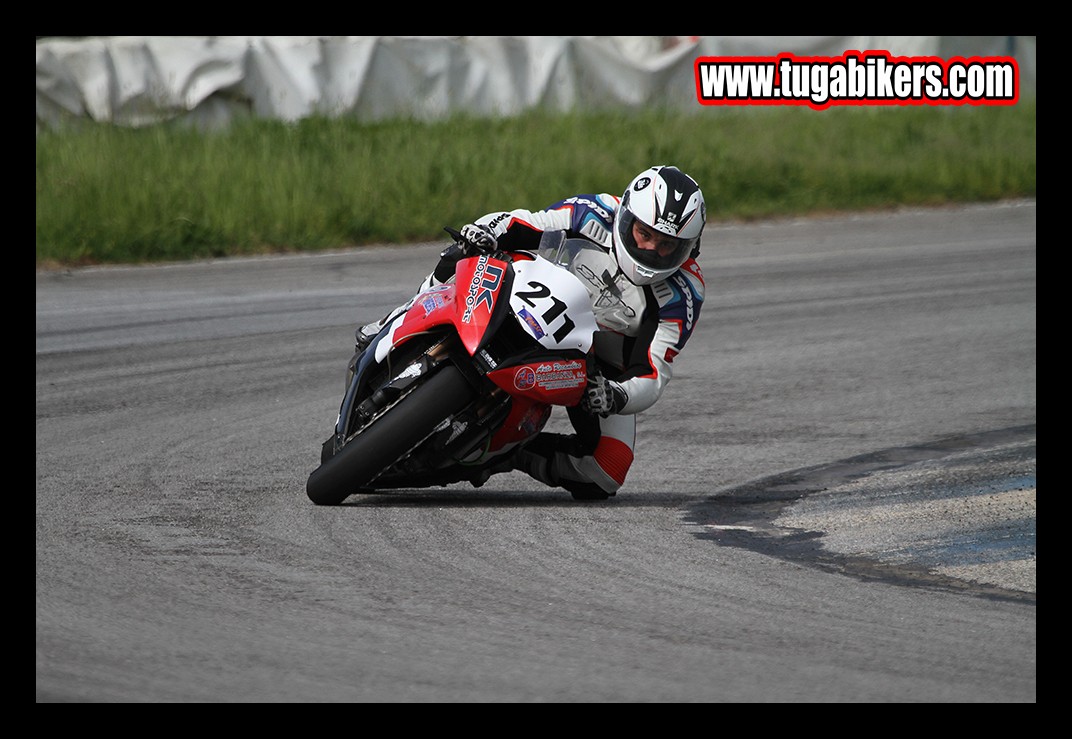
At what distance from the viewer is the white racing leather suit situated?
671 centimetres

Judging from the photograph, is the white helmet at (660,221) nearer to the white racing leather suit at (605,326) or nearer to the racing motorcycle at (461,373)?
the white racing leather suit at (605,326)

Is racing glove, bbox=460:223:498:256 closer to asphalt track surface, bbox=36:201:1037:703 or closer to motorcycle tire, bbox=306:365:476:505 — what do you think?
motorcycle tire, bbox=306:365:476:505

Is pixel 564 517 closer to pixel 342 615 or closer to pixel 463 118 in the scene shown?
pixel 342 615

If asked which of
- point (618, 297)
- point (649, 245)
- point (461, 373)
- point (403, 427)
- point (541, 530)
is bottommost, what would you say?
point (541, 530)

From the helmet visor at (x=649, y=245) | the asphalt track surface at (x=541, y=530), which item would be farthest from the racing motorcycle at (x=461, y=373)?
the helmet visor at (x=649, y=245)

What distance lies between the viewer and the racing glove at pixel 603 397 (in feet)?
20.9

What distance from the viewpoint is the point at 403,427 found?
6.06 meters

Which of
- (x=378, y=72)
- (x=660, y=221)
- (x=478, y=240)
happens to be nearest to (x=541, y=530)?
(x=478, y=240)

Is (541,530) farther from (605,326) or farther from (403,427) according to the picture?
(605,326)

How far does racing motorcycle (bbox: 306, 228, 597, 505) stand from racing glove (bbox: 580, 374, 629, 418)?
0.22 ft

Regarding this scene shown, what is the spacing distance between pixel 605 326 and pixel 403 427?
123cm

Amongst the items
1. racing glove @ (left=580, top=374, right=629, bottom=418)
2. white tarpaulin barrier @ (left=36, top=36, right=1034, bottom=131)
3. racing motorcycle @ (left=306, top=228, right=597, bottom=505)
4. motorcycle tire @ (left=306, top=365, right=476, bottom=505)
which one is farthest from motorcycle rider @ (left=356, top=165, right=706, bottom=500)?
white tarpaulin barrier @ (left=36, top=36, right=1034, bottom=131)
